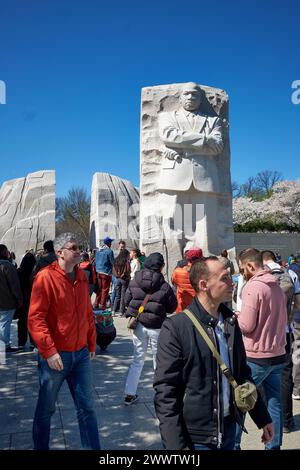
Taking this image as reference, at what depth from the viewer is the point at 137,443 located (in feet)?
11.1

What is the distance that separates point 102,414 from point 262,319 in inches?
80.3

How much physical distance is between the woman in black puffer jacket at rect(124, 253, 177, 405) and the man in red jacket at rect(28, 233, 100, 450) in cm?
122

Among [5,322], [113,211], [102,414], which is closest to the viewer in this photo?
[102,414]

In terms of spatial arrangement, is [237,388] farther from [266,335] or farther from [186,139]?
[186,139]

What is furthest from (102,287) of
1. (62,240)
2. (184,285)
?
(62,240)

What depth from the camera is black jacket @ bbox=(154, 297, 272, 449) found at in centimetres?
193

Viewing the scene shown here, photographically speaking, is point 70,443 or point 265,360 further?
point 70,443

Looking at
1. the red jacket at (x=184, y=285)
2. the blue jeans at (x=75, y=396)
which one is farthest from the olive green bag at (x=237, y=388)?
the red jacket at (x=184, y=285)

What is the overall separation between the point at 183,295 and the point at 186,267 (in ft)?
1.30

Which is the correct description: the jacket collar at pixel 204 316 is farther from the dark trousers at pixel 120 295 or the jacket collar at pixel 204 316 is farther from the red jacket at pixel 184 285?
the dark trousers at pixel 120 295

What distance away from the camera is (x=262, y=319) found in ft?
10.2

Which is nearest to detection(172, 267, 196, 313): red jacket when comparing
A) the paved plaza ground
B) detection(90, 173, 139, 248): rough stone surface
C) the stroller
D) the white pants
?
the white pants

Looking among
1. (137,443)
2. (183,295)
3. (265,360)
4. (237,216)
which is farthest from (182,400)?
(237,216)
